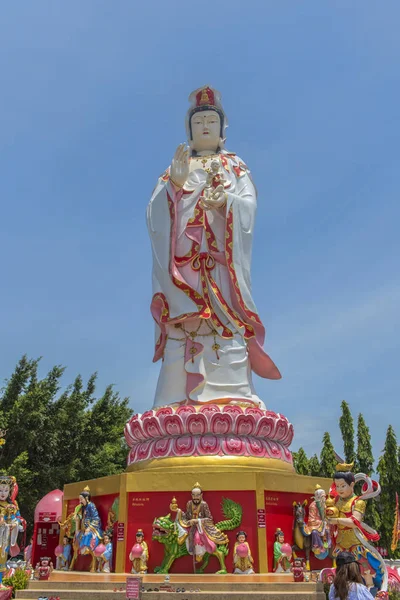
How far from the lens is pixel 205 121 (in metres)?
13.4

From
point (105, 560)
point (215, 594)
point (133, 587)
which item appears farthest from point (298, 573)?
point (105, 560)

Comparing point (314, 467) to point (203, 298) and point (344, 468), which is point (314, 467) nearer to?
point (203, 298)

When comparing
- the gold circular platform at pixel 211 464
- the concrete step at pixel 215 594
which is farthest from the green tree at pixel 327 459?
the concrete step at pixel 215 594

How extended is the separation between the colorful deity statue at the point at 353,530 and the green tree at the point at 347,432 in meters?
17.7

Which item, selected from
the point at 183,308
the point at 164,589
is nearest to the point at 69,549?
the point at 164,589

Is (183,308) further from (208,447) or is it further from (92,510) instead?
(92,510)

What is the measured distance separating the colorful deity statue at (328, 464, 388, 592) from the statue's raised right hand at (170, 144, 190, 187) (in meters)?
6.92

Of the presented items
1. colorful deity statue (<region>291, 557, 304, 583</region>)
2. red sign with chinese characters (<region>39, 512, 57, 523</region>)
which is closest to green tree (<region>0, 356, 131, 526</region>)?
red sign with chinese characters (<region>39, 512, 57, 523</region>)

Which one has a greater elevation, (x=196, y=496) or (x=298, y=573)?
(x=196, y=496)

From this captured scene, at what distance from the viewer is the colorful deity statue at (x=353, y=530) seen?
7.04 metres

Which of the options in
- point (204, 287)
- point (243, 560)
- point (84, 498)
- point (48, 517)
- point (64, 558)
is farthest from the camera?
point (48, 517)

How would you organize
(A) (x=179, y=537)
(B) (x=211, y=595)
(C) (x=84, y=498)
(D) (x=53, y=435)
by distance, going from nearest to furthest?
1. (B) (x=211, y=595)
2. (A) (x=179, y=537)
3. (C) (x=84, y=498)
4. (D) (x=53, y=435)

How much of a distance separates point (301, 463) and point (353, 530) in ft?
61.0

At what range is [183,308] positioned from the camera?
1159 centimetres
